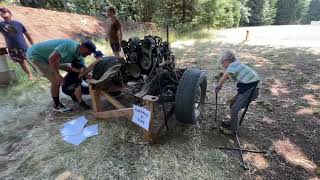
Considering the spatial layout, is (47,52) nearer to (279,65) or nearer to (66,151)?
(66,151)

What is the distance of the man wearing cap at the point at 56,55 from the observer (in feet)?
13.1

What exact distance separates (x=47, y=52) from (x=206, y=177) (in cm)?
297

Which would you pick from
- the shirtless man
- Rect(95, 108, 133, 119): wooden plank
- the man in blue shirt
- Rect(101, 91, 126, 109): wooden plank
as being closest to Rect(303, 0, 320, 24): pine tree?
the shirtless man

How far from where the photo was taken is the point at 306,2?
2053 inches

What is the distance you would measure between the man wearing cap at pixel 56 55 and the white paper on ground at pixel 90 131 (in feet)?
2.77

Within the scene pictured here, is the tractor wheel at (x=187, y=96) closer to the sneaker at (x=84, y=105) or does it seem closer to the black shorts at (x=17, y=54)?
the sneaker at (x=84, y=105)

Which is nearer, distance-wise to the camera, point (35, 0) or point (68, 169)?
point (68, 169)

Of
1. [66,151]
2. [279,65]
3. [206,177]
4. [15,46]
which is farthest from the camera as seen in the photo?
[279,65]

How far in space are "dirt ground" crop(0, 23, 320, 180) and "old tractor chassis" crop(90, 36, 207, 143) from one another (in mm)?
268

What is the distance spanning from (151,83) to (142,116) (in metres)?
0.52

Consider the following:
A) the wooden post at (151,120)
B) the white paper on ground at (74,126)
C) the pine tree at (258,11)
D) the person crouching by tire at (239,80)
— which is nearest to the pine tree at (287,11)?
the pine tree at (258,11)

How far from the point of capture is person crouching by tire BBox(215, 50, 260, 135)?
138 inches

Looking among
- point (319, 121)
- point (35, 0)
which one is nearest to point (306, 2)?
point (35, 0)

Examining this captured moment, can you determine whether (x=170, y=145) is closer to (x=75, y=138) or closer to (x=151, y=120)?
(x=151, y=120)
